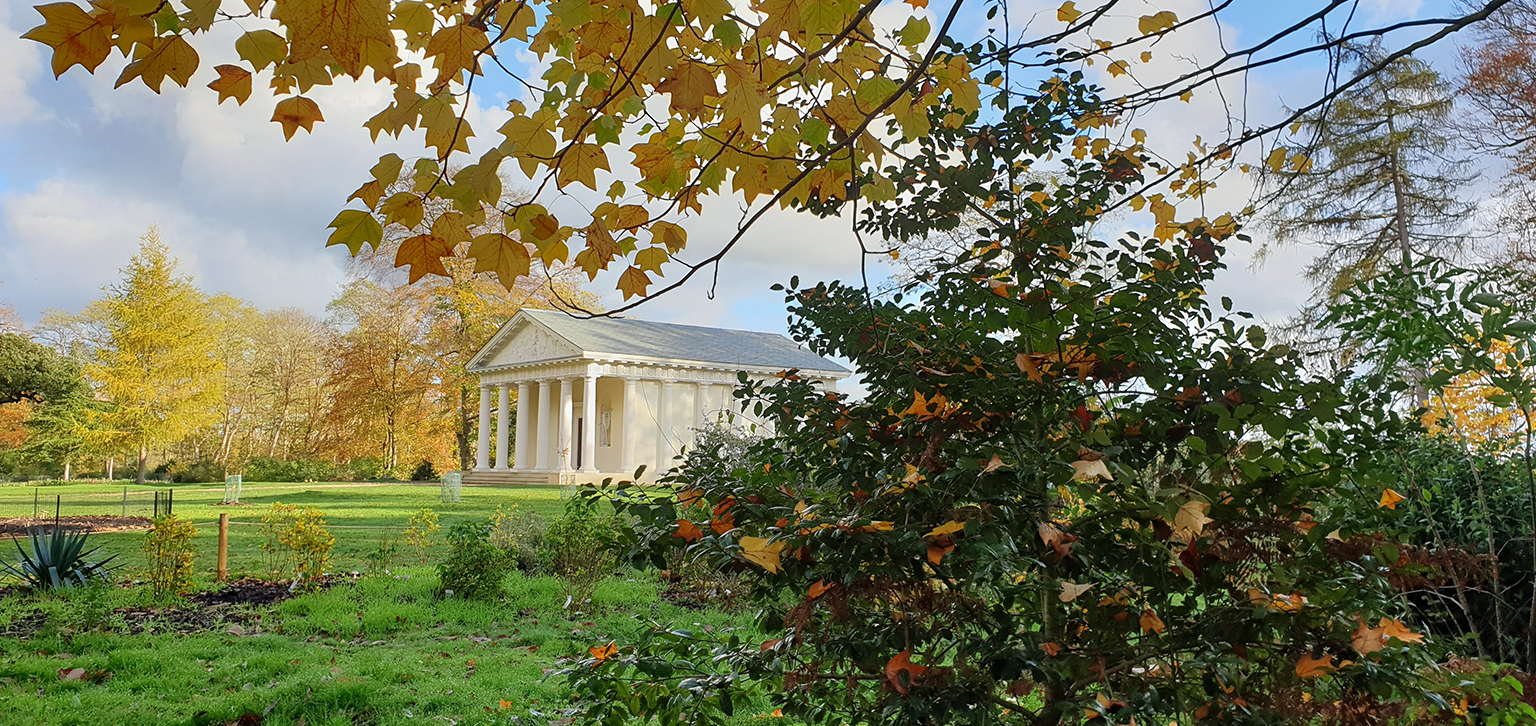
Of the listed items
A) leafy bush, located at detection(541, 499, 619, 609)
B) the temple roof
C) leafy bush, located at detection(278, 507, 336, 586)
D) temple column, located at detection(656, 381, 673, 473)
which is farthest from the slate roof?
leafy bush, located at detection(278, 507, 336, 586)

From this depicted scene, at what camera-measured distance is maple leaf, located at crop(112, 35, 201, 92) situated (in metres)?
1.33

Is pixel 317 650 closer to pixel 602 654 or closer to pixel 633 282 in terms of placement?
pixel 602 654

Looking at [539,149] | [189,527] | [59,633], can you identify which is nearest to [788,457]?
[539,149]

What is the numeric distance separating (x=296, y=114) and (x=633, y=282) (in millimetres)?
705

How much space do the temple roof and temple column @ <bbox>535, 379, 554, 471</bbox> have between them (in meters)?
1.97

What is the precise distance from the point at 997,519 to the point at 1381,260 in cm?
2036

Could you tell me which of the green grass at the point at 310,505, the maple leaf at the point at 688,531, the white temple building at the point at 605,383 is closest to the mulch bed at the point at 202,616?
the green grass at the point at 310,505

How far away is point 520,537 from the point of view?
888 centimetres

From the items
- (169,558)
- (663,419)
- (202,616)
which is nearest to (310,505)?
(169,558)

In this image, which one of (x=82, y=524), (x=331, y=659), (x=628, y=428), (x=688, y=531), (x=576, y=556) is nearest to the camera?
(x=688, y=531)

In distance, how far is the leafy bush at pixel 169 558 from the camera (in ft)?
22.1

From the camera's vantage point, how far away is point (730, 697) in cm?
191

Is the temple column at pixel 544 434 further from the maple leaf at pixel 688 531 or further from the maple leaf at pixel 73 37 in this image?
the maple leaf at pixel 73 37

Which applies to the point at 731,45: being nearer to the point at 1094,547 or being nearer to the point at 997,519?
the point at 997,519
